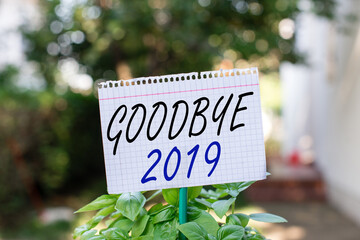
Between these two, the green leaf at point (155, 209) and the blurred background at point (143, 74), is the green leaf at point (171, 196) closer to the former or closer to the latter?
the green leaf at point (155, 209)

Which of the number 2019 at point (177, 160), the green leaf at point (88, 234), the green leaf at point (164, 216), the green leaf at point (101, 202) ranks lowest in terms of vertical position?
the green leaf at point (88, 234)

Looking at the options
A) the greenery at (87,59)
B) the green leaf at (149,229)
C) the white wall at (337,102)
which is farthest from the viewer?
the white wall at (337,102)

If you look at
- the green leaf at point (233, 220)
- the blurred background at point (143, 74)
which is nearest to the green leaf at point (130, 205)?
the green leaf at point (233, 220)

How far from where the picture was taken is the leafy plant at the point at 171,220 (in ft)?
3.42

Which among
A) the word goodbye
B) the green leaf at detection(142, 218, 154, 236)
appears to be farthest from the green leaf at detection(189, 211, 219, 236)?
the word goodbye

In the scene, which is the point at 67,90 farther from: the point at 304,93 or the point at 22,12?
the point at 304,93

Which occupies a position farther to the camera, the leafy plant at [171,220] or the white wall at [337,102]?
the white wall at [337,102]

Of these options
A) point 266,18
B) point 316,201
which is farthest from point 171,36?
point 316,201

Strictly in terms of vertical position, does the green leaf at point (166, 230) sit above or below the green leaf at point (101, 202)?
below

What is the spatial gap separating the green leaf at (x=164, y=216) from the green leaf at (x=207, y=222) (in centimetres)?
6

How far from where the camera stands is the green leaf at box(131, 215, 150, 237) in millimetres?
1104

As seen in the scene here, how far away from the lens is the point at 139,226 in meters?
1.12

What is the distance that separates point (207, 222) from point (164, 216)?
0.36 feet

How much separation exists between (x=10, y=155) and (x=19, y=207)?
0.72m
